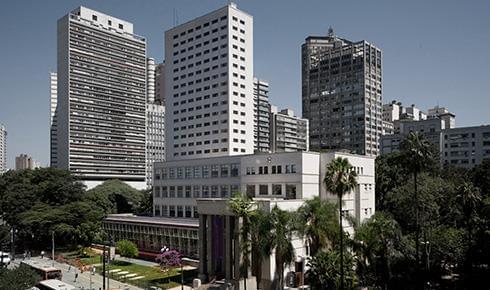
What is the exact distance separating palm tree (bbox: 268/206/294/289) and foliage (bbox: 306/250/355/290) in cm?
296

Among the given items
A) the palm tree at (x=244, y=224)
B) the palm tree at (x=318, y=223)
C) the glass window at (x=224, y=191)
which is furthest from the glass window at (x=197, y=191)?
the palm tree at (x=318, y=223)

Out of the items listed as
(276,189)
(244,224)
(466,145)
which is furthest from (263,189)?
(466,145)

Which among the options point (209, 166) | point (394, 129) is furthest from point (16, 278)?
point (394, 129)

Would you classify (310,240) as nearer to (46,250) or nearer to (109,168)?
(46,250)

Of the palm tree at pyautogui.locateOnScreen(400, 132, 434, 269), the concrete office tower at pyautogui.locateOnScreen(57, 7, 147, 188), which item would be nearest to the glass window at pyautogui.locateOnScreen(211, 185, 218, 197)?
the palm tree at pyautogui.locateOnScreen(400, 132, 434, 269)

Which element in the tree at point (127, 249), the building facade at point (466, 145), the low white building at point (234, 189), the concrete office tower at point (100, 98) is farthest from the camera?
the concrete office tower at point (100, 98)

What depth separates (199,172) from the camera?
86.8m

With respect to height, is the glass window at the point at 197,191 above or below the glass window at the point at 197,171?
below

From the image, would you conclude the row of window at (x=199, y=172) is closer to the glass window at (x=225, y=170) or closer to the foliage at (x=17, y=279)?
the glass window at (x=225, y=170)

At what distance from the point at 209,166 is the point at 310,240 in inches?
1414

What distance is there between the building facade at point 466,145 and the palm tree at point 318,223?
109 m

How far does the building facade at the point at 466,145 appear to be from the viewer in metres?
143

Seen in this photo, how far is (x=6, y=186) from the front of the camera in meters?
107

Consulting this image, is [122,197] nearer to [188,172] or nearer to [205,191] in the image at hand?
[188,172]
